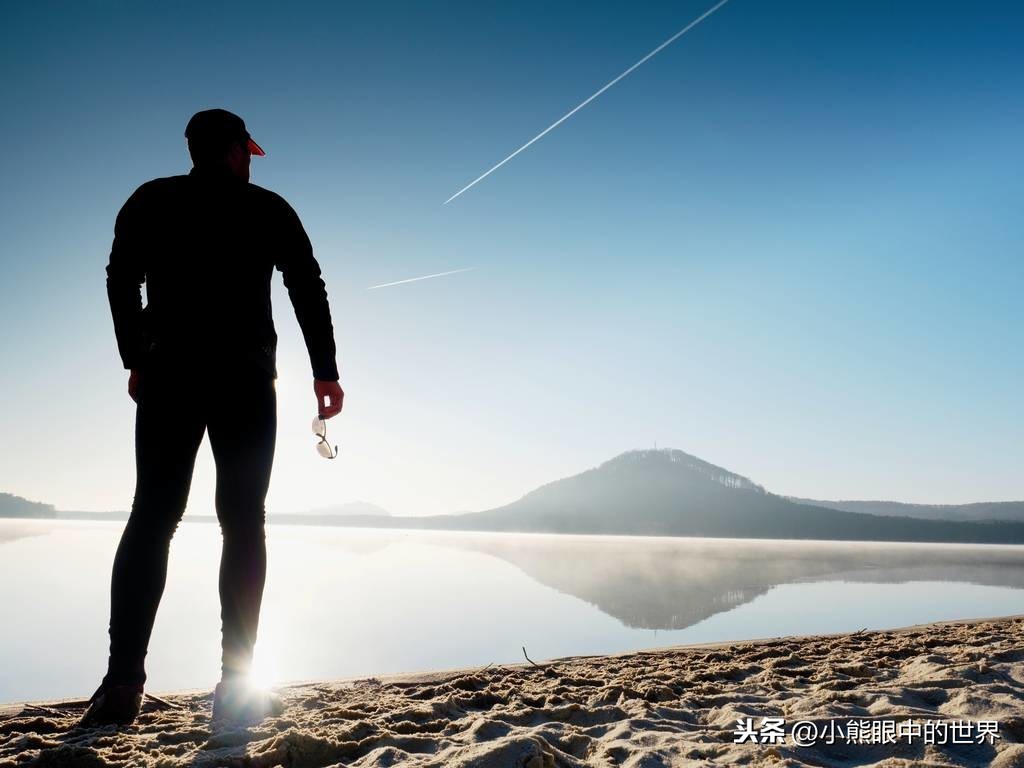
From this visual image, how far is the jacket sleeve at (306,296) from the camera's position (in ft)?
8.31

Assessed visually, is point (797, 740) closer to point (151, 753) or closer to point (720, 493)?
point (151, 753)

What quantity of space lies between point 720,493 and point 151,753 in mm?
84306

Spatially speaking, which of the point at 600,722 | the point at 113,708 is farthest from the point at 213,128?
the point at 600,722

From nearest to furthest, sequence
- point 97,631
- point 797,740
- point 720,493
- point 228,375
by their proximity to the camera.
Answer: point 797,740 → point 228,375 → point 97,631 → point 720,493

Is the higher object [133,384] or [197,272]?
[197,272]

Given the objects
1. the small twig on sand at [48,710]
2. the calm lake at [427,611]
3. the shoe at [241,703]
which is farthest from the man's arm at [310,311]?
the calm lake at [427,611]

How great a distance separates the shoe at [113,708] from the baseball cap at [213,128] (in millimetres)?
1983

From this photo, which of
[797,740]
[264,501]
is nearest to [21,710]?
[264,501]

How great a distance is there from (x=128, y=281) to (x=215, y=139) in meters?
0.64

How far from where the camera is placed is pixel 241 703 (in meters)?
2.20

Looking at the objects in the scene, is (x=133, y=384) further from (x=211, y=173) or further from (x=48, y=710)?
(x=48, y=710)

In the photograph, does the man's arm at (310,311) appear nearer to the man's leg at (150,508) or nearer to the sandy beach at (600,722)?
the man's leg at (150,508)

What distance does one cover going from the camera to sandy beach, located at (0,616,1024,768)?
5.72 ft

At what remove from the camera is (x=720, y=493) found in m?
80.4
